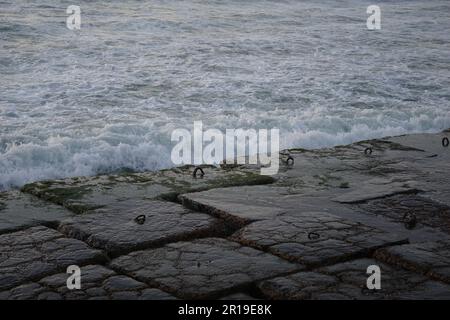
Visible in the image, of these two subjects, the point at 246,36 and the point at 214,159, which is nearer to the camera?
the point at 214,159

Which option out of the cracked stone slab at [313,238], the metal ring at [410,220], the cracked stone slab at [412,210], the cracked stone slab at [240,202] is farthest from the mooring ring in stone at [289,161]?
the metal ring at [410,220]

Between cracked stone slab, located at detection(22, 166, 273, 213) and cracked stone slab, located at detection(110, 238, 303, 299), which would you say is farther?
cracked stone slab, located at detection(22, 166, 273, 213)

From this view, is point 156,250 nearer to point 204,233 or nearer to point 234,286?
point 204,233

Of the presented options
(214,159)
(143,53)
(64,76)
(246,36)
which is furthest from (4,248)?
(246,36)

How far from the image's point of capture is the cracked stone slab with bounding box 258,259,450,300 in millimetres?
2832

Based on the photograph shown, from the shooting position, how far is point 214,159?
23.2 feet

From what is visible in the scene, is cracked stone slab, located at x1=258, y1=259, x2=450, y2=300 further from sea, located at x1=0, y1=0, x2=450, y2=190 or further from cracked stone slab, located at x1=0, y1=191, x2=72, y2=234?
sea, located at x1=0, y1=0, x2=450, y2=190

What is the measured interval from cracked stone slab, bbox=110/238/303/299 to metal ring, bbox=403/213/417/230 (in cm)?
93

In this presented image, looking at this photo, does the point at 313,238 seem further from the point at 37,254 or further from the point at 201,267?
the point at 37,254

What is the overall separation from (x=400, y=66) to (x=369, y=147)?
7.05 meters

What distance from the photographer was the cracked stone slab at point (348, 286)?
Result: 9.29ft

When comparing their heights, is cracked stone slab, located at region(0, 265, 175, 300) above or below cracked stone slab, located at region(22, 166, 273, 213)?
below

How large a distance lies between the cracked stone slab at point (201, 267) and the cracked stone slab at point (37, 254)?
0.68 feet

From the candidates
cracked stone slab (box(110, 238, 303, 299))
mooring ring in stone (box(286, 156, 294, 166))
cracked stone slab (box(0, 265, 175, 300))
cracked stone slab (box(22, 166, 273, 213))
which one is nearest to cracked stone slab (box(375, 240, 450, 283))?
→ cracked stone slab (box(110, 238, 303, 299))
